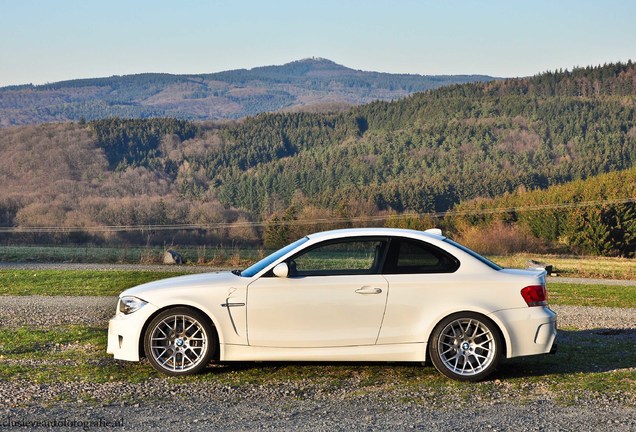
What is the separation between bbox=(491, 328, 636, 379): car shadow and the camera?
10.0 metres

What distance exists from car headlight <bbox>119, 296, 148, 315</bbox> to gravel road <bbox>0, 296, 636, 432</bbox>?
0.81 metres

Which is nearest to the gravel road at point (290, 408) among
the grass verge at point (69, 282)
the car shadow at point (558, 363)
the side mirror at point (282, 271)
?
the car shadow at point (558, 363)

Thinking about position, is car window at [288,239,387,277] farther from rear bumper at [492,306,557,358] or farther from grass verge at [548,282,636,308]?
grass verge at [548,282,636,308]

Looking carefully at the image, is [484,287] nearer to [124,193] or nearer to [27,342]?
[27,342]

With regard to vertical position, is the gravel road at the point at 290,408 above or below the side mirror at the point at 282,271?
below

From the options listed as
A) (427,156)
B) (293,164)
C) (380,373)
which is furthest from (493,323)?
(427,156)

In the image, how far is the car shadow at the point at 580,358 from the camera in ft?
33.0

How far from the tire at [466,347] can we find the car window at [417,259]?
0.55 meters

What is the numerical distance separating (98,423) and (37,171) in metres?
145

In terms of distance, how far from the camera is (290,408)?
812cm

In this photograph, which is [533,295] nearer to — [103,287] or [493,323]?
[493,323]

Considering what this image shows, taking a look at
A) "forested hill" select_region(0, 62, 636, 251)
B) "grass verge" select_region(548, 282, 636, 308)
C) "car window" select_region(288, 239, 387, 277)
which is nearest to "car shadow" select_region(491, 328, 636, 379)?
"car window" select_region(288, 239, 387, 277)

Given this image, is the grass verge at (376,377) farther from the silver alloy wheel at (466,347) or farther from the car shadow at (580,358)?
the silver alloy wheel at (466,347)

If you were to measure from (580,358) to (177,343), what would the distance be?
4.81 meters
